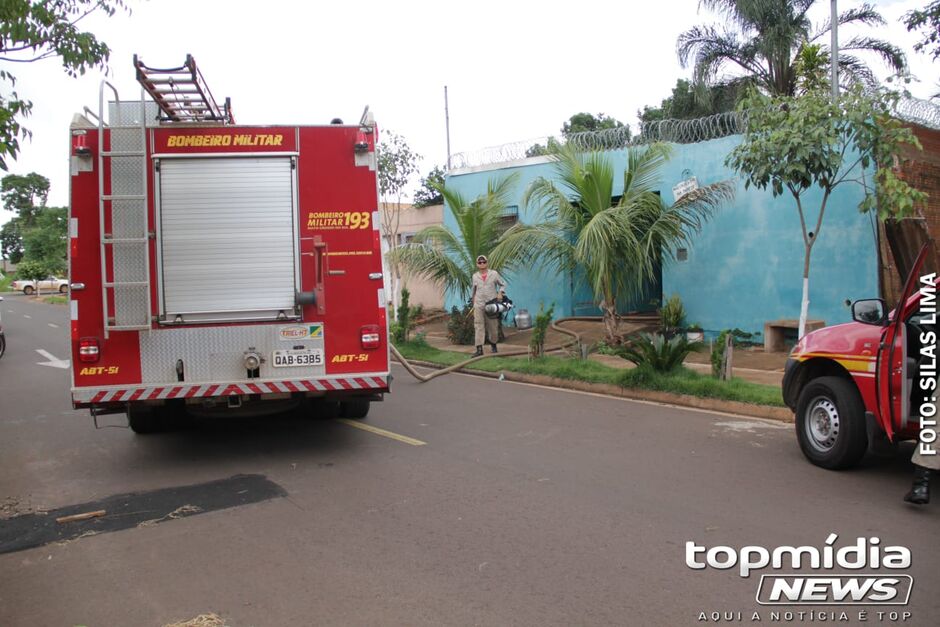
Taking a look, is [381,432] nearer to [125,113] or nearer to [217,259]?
[217,259]

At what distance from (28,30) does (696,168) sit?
11465mm

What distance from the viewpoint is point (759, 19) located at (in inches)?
882

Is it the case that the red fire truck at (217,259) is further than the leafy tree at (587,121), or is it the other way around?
the leafy tree at (587,121)

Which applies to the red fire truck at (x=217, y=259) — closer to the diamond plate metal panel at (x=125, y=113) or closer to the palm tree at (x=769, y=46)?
the diamond plate metal panel at (x=125, y=113)

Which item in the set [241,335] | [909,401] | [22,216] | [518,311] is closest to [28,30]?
[241,335]

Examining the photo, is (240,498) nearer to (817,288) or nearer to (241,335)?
(241,335)

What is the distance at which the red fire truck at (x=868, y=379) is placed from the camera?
550 centimetres

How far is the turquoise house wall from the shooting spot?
1227cm

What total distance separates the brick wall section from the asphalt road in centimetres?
515

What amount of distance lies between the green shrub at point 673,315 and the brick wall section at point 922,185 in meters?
3.80

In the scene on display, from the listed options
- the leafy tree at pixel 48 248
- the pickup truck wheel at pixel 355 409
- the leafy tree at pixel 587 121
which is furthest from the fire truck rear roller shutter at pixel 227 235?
the leafy tree at pixel 48 248

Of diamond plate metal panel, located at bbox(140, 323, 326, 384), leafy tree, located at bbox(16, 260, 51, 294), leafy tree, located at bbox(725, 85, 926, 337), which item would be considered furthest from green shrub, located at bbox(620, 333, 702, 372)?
leafy tree, located at bbox(16, 260, 51, 294)

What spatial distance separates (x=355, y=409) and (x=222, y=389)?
230 centimetres

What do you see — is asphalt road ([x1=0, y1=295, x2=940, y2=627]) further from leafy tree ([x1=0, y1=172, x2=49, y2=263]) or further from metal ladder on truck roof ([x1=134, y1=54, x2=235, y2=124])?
leafy tree ([x1=0, y1=172, x2=49, y2=263])
